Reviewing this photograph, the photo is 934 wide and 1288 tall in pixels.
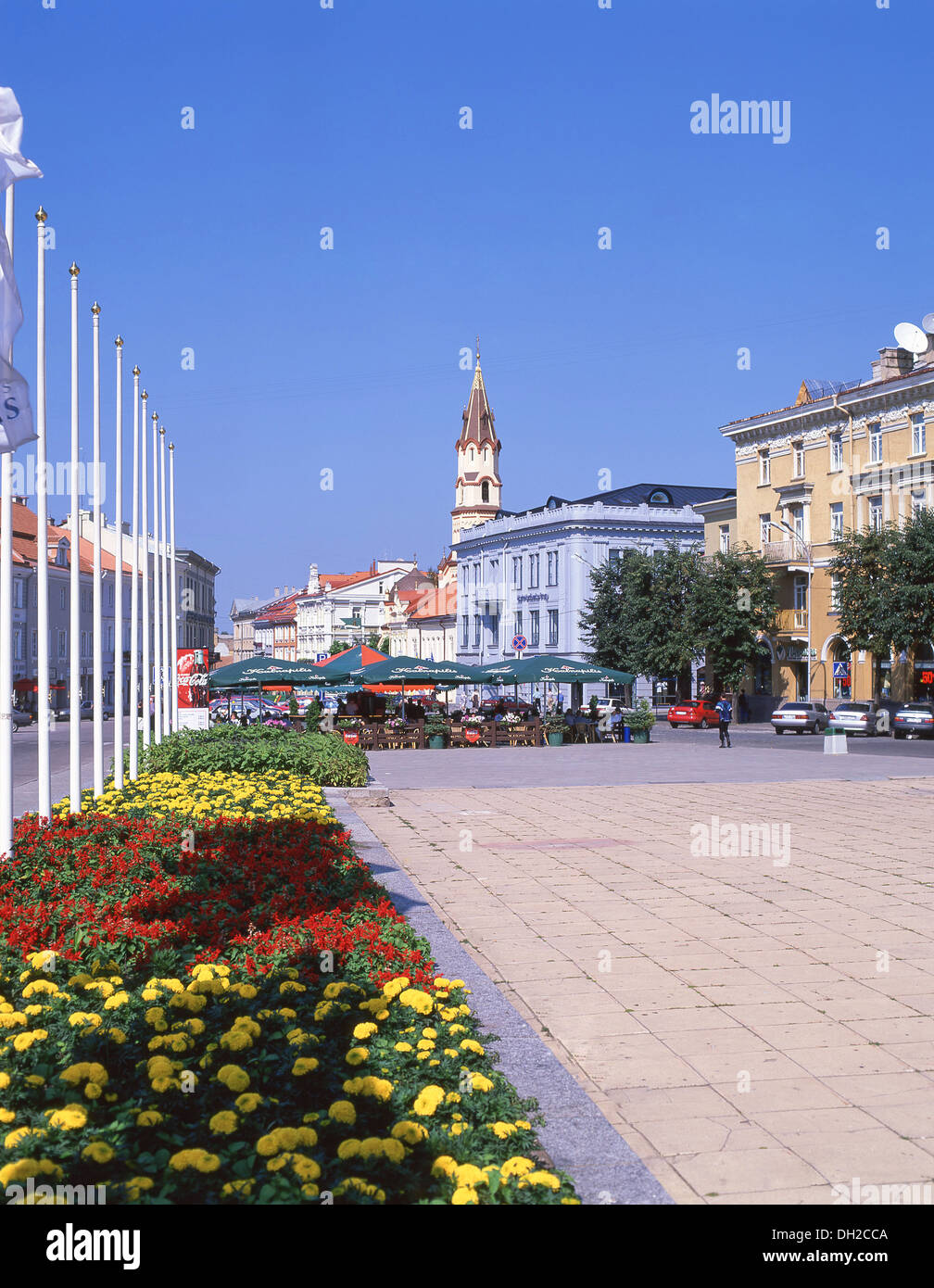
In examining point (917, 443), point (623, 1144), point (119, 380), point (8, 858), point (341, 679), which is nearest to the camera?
point (623, 1144)

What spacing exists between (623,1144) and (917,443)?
49.1 metres

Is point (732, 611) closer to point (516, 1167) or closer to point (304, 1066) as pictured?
point (304, 1066)

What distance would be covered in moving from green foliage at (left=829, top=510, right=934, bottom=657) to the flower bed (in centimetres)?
4047

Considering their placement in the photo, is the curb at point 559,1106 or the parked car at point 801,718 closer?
the curb at point 559,1106

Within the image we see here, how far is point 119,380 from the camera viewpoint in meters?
17.1

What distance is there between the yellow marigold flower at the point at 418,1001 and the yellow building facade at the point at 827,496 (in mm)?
44832

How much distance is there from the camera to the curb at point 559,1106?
4.43 m

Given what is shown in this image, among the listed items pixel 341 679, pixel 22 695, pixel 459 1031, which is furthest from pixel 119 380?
pixel 22 695

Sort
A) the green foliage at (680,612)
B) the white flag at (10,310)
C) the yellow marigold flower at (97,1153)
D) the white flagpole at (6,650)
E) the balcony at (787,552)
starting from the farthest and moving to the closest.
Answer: the balcony at (787,552)
the green foliage at (680,612)
the white flagpole at (6,650)
the white flag at (10,310)
the yellow marigold flower at (97,1153)

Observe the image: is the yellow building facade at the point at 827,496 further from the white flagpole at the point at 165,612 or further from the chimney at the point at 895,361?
the white flagpole at the point at 165,612

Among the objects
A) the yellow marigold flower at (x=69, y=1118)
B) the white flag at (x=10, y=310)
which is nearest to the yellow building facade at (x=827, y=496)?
the white flag at (x=10, y=310)

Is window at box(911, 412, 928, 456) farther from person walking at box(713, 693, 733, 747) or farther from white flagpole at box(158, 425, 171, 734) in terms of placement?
white flagpole at box(158, 425, 171, 734)

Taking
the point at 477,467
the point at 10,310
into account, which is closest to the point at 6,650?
the point at 10,310
